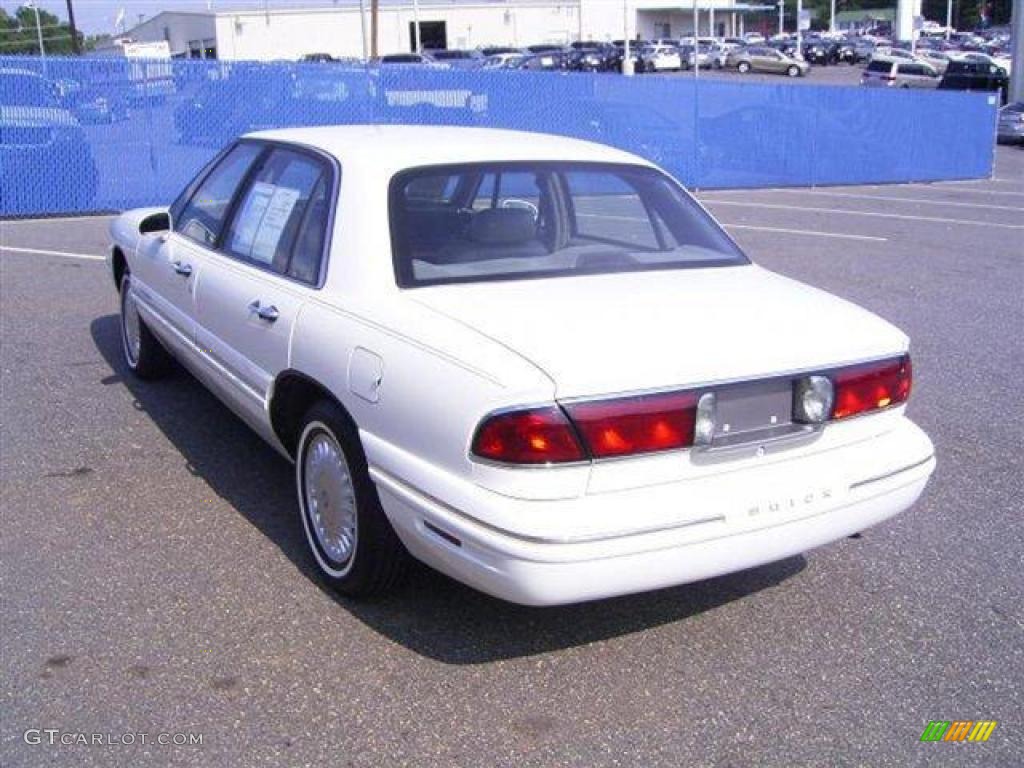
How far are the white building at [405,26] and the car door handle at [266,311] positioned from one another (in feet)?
196

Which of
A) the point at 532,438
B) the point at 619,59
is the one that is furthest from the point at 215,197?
the point at 619,59

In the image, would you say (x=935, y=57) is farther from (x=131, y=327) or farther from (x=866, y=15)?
(x=866, y=15)

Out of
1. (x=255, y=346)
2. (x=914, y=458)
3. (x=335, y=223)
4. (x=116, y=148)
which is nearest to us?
(x=914, y=458)

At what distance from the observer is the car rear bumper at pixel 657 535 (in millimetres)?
3129

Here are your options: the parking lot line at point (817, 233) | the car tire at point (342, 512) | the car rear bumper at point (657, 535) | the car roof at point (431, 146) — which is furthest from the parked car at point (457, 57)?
the car rear bumper at point (657, 535)

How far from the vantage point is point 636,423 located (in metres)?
3.19

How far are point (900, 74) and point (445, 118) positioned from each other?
1290 inches

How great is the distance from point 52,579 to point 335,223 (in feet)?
5.35

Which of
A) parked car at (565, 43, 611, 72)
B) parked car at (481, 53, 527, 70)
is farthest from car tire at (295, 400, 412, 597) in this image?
parked car at (565, 43, 611, 72)

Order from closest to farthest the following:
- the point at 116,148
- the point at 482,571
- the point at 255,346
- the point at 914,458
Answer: the point at 482,571 < the point at 914,458 < the point at 255,346 < the point at 116,148

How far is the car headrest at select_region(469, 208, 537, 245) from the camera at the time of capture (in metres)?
4.18

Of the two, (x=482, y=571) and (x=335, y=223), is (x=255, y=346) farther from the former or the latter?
(x=482, y=571)

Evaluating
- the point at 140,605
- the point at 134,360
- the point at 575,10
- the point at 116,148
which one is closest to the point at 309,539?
the point at 140,605

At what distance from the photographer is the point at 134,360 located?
6.71 m
